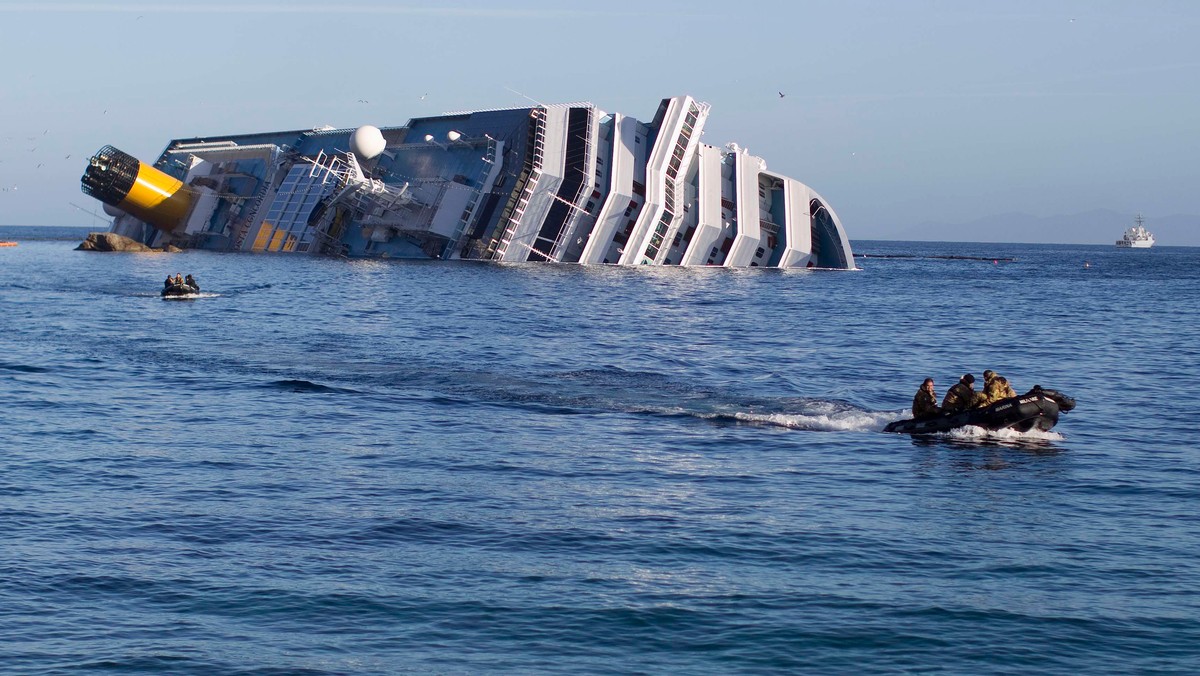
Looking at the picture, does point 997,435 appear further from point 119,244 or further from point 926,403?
point 119,244

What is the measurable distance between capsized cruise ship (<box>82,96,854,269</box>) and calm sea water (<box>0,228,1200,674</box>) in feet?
114

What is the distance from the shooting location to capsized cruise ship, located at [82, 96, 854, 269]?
80438 mm

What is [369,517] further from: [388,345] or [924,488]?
[388,345]

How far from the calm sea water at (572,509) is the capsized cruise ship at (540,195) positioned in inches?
1369

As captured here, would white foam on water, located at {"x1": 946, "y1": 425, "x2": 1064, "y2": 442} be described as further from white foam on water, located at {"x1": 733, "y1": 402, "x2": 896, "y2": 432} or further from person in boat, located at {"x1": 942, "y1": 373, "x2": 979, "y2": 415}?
white foam on water, located at {"x1": 733, "y1": 402, "x2": 896, "y2": 432}

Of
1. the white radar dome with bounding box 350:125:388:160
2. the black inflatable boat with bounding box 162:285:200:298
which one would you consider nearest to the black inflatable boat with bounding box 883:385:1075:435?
the black inflatable boat with bounding box 162:285:200:298

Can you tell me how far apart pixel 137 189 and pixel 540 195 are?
41.7m

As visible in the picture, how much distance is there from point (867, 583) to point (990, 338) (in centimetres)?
3738

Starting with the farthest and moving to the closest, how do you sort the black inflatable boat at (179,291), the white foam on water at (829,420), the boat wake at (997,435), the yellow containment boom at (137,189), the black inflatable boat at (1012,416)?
the yellow containment boom at (137,189)
the black inflatable boat at (179,291)
the white foam on water at (829,420)
the boat wake at (997,435)
the black inflatable boat at (1012,416)

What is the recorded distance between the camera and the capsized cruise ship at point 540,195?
80.4m

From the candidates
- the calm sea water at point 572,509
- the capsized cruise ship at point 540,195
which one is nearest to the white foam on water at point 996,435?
the calm sea water at point 572,509

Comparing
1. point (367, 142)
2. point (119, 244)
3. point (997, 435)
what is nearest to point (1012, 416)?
point (997, 435)

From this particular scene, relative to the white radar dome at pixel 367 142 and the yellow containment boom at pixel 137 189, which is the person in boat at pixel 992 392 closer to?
the white radar dome at pixel 367 142

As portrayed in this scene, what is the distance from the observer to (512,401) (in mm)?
32156
